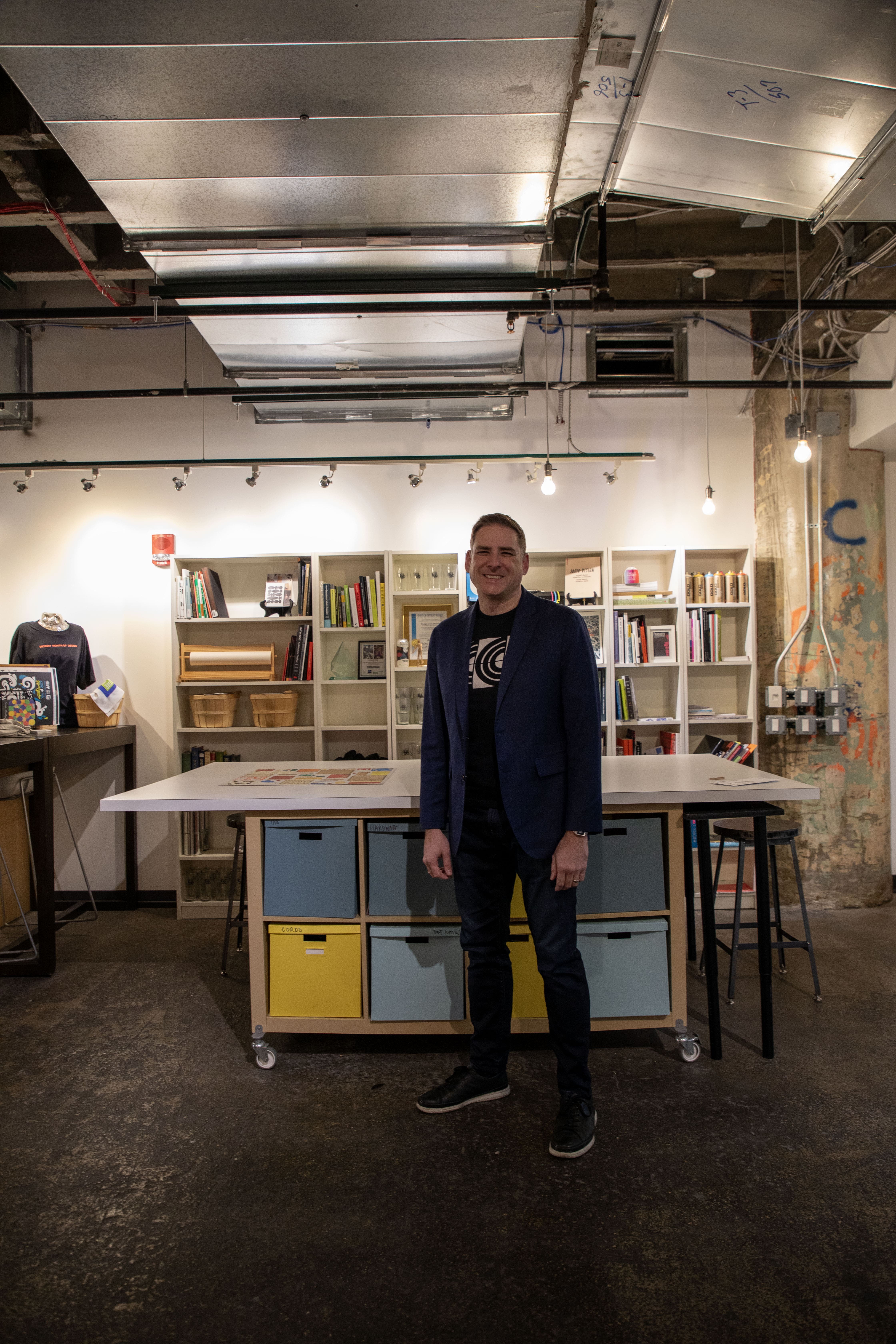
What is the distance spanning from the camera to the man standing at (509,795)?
8.12 feet

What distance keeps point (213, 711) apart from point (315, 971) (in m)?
2.72

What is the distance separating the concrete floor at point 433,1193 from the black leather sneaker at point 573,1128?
0.05 metres

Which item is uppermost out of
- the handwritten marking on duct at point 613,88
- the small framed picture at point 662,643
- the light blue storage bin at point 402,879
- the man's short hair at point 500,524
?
the handwritten marking on duct at point 613,88

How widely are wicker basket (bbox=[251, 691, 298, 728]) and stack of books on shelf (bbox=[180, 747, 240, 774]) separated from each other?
360 mm

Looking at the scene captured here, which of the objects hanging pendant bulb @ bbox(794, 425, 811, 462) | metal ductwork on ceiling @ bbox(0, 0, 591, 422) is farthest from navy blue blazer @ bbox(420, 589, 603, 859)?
hanging pendant bulb @ bbox(794, 425, 811, 462)

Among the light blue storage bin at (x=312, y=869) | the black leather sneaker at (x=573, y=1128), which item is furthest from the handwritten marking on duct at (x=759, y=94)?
the black leather sneaker at (x=573, y=1128)

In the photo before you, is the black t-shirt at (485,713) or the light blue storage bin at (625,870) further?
the light blue storage bin at (625,870)

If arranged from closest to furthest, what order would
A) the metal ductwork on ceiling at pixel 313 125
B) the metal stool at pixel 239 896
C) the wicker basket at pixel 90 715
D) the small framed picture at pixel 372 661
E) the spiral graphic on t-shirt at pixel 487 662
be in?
the metal ductwork on ceiling at pixel 313 125 → the spiral graphic on t-shirt at pixel 487 662 → the metal stool at pixel 239 896 → the wicker basket at pixel 90 715 → the small framed picture at pixel 372 661

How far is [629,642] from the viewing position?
17.6 ft

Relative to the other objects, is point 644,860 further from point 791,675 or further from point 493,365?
point 493,365

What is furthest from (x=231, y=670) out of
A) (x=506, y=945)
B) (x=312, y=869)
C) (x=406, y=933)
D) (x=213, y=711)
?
(x=506, y=945)

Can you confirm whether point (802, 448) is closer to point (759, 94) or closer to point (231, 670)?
point (759, 94)

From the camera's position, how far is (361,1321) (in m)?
1.79

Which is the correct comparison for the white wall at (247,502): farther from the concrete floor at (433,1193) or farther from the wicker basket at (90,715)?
the concrete floor at (433,1193)
